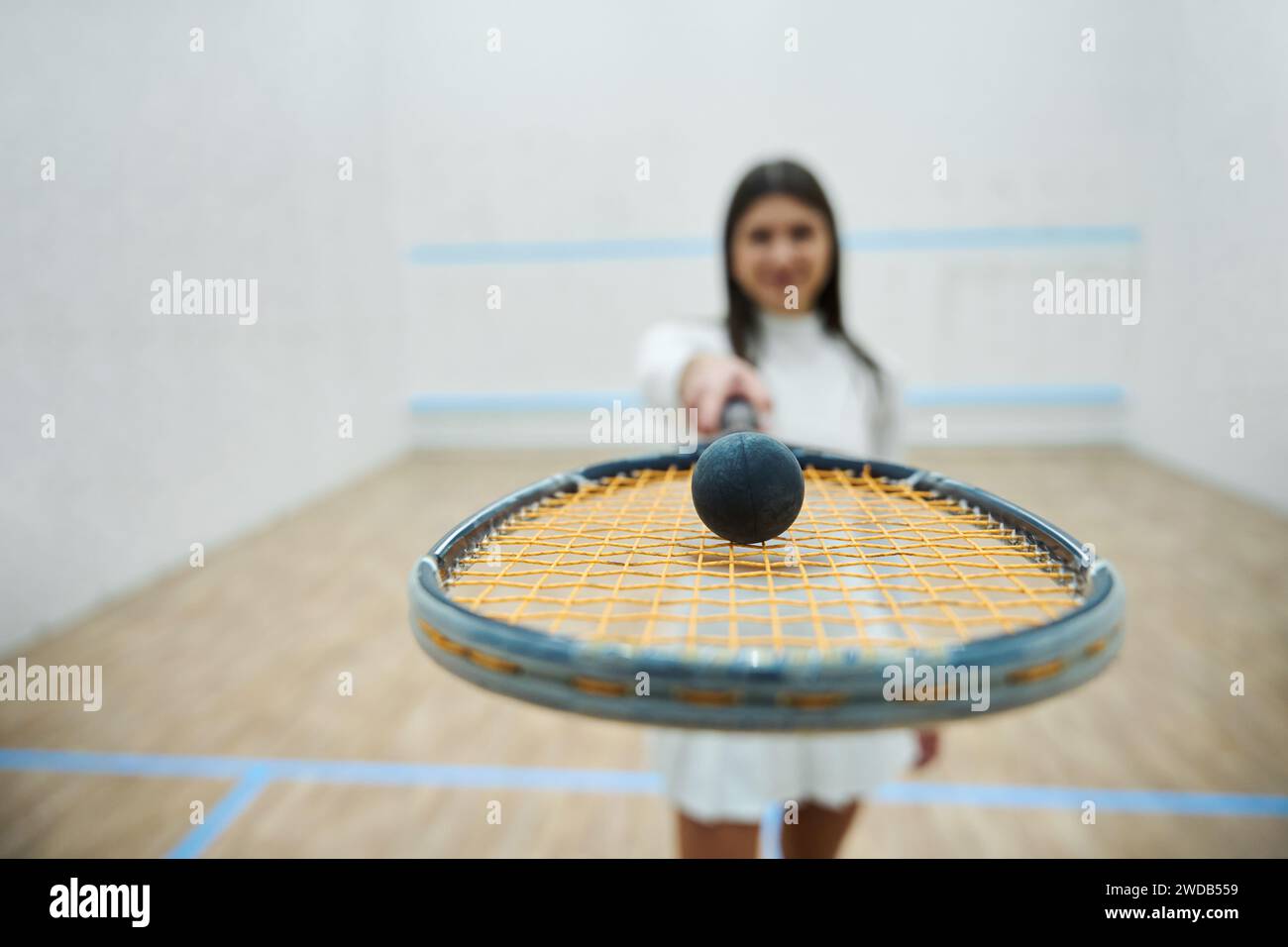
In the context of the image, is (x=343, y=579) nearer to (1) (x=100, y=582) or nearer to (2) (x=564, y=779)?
(1) (x=100, y=582)

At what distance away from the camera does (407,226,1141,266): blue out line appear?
3.89 m

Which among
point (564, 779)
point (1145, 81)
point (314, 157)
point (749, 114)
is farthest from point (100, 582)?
point (1145, 81)

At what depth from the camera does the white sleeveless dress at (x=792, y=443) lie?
91 cm

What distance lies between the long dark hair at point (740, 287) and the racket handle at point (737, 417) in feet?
1.09

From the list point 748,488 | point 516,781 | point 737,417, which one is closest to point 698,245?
point 516,781

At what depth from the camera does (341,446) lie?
357 centimetres

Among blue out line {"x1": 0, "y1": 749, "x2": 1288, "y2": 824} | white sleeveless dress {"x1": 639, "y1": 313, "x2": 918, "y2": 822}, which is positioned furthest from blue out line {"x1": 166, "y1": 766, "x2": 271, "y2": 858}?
white sleeveless dress {"x1": 639, "y1": 313, "x2": 918, "y2": 822}

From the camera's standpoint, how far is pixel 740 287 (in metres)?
1.17

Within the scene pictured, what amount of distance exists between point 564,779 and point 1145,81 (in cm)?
405

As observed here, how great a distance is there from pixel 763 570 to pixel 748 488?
0.20 ft
